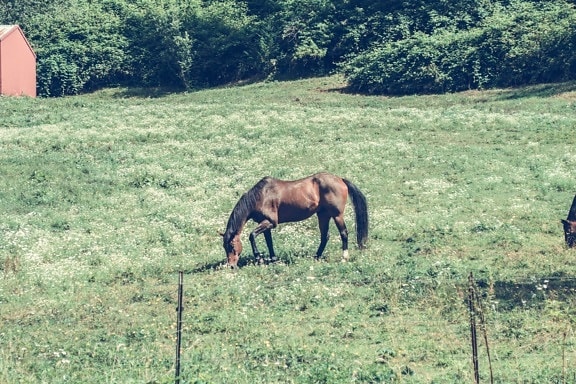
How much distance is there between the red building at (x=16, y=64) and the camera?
61469mm

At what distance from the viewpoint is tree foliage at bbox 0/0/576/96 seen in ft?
180

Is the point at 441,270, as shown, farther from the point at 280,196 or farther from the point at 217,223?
the point at 217,223

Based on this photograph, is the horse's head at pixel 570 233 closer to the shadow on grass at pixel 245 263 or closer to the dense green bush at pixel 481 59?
the shadow on grass at pixel 245 263

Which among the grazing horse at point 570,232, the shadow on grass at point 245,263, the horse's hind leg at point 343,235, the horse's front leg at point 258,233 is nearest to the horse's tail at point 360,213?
the horse's hind leg at point 343,235

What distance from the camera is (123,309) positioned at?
60.7ft

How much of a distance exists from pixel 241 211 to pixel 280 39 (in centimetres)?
4682

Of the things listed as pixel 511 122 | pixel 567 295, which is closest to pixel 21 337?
pixel 567 295

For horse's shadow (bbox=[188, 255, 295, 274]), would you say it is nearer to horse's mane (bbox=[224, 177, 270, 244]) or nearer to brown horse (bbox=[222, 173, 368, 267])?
brown horse (bbox=[222, 173, 368, 267])

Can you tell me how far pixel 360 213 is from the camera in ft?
75.2

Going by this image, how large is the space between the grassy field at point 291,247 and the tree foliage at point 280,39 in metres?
6.36

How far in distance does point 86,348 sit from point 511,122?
28.5 meters

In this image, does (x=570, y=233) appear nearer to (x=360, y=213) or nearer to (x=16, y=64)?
(x=360, y=213)

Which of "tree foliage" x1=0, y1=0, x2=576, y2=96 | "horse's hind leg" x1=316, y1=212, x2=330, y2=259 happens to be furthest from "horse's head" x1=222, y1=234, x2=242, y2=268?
"tree foliage" x1=0, y1=0, x2=576, y2=96

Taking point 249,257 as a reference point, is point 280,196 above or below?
above
